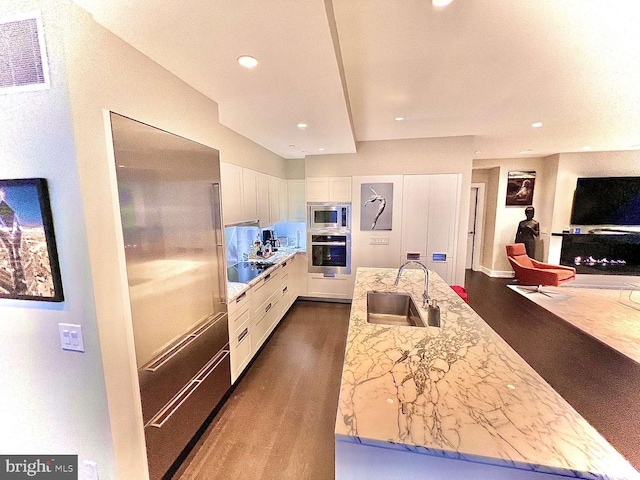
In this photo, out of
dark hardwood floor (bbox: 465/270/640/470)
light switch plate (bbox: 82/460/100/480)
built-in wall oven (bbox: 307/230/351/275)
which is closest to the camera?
light switch plate (bbox: 82/460/100/480)

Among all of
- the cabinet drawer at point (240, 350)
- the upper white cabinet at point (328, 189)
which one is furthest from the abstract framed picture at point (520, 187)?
the cabinet drawer at point (240, 350)

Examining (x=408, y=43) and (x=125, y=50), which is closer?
(x=125, y=50)

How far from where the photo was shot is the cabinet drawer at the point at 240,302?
2.19 metres

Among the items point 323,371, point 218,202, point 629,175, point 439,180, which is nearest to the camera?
point 218,202

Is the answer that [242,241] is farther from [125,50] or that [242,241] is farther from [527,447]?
[527,447]

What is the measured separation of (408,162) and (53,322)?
416 centimetres

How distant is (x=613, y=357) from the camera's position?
2766mm

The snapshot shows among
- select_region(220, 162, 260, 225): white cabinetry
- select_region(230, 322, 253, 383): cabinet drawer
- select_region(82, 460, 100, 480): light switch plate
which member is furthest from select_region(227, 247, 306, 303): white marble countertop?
select_region(82, 460, 100, 480): light switch plate

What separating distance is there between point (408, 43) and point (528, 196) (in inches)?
226


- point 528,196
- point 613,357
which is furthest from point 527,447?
point 528,196

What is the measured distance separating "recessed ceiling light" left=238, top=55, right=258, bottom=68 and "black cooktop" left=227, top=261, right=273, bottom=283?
5.99ft

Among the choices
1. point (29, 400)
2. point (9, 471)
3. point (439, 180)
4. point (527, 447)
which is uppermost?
point (439, 180)

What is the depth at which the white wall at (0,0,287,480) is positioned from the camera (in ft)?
3.47

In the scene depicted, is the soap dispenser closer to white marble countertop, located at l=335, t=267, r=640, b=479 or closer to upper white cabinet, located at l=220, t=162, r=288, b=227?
white marble countertop, located at l=335, t=267, r=640, b=479
